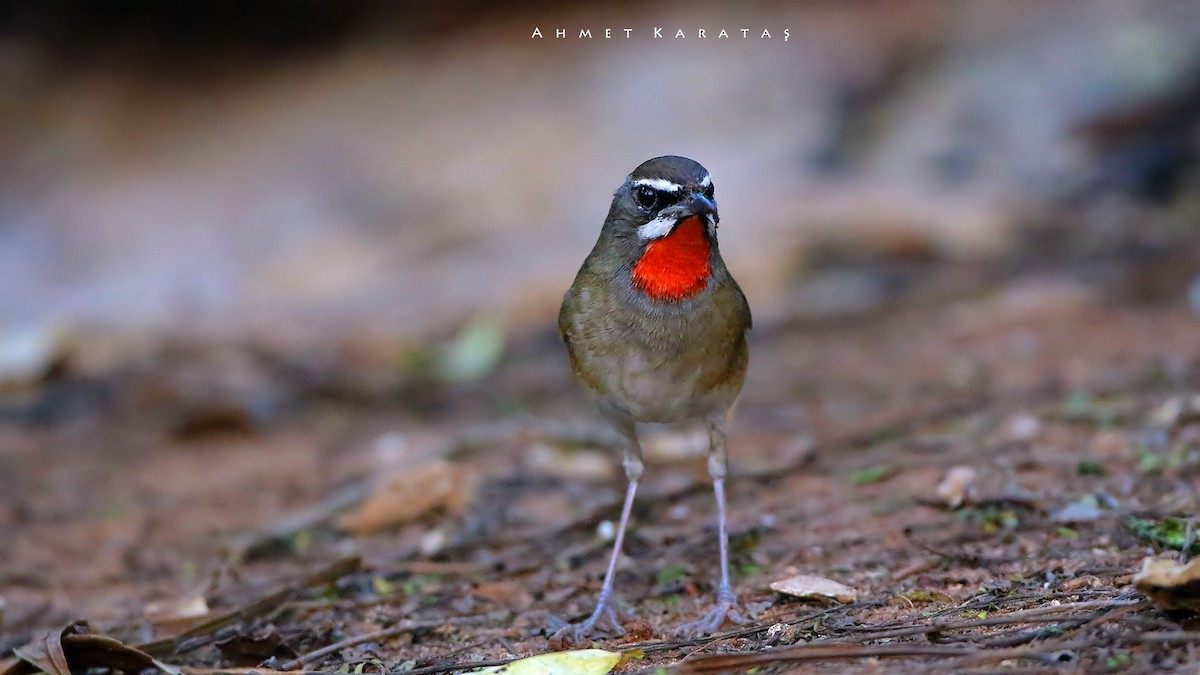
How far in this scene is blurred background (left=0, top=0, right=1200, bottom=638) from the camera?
6918 millimetres

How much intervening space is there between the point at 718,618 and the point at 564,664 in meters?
0.69

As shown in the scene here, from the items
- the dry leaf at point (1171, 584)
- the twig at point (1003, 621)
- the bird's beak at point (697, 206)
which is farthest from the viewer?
the bird's beak at point (697, 206)

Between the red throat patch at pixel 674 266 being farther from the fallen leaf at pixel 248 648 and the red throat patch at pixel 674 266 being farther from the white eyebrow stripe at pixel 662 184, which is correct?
the fallen leaf at pixel 248 648

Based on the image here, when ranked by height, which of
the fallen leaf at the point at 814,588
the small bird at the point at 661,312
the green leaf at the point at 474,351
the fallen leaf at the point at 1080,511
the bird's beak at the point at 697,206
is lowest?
the fallen leaf at the point at 814,588

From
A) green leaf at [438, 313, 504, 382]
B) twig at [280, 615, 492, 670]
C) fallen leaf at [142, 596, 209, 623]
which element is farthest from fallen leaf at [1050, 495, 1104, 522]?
green leaf at [438, 313, 504, 382]

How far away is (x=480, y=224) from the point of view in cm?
1145

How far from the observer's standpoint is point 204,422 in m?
7.65

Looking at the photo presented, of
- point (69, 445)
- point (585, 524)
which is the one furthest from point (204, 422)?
point (585, 524)

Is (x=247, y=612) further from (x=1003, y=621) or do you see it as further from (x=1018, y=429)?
(x=1018, y=429)

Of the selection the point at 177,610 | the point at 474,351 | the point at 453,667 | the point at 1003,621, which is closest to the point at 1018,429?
→ the point at 1003,621

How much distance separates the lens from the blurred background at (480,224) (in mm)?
6918

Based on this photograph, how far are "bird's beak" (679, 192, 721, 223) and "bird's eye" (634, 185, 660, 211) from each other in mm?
135

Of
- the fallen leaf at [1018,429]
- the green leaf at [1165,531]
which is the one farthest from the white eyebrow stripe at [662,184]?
the fallen leaf at [1018,429]

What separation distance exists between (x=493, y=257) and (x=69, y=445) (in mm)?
4227
